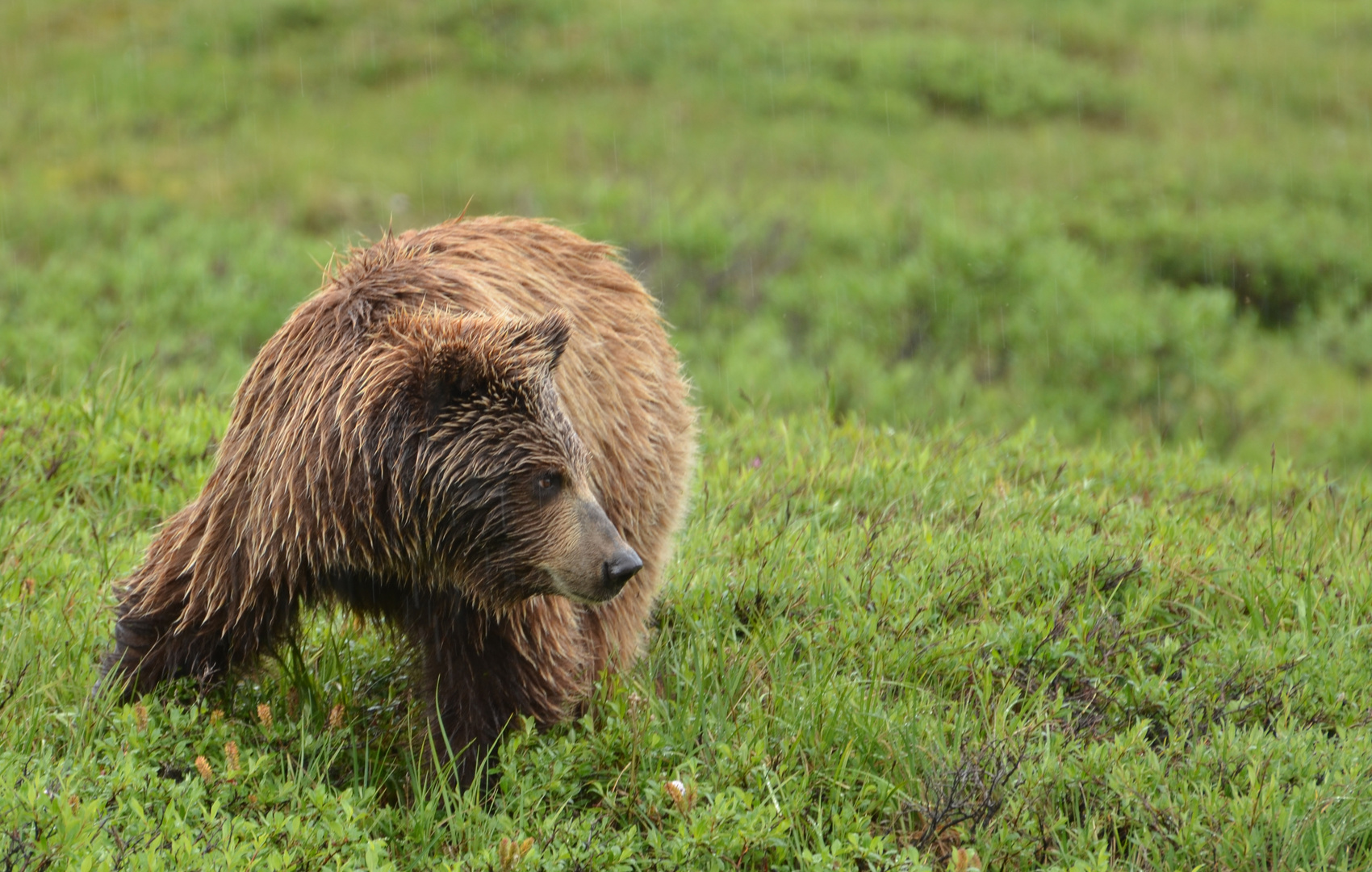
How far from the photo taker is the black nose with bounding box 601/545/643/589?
349cm

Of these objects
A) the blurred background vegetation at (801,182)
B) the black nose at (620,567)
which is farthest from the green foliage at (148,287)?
the black nose at (620,567)

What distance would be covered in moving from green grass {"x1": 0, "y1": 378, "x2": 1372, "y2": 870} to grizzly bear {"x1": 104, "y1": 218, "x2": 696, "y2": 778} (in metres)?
0.21

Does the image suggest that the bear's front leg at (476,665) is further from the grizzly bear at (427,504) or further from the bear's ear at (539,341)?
the bear's ear at (539,341)

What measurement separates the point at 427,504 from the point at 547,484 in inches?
12.7

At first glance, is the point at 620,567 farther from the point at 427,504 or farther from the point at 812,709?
the point at 812,709

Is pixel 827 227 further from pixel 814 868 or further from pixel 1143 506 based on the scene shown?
pixel 814 868

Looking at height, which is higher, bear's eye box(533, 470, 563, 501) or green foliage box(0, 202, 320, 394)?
bear's eye box(533, 470, 563, 501)

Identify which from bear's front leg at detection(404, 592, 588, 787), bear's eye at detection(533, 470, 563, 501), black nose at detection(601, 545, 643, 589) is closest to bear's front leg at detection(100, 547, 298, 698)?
bear's front leg at detection(404, 592, 588, 787)

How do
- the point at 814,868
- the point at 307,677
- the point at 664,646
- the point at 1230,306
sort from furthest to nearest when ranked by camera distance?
1. the point at 1230,306
2. the point at 664,646
3. the point at 307,677
4. the point at 814,868

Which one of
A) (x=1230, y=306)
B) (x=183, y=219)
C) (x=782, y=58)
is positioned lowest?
(x=1230, y=306)

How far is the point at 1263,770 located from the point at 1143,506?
7.27ft

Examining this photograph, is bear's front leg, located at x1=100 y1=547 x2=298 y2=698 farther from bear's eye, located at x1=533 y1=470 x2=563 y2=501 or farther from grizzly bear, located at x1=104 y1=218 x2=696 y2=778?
bear's eye, located at x1=533 y1=470 x2=563 y2=501

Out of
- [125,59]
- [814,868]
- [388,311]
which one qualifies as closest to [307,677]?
[388,311]

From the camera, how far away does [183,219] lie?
41.9 ft
